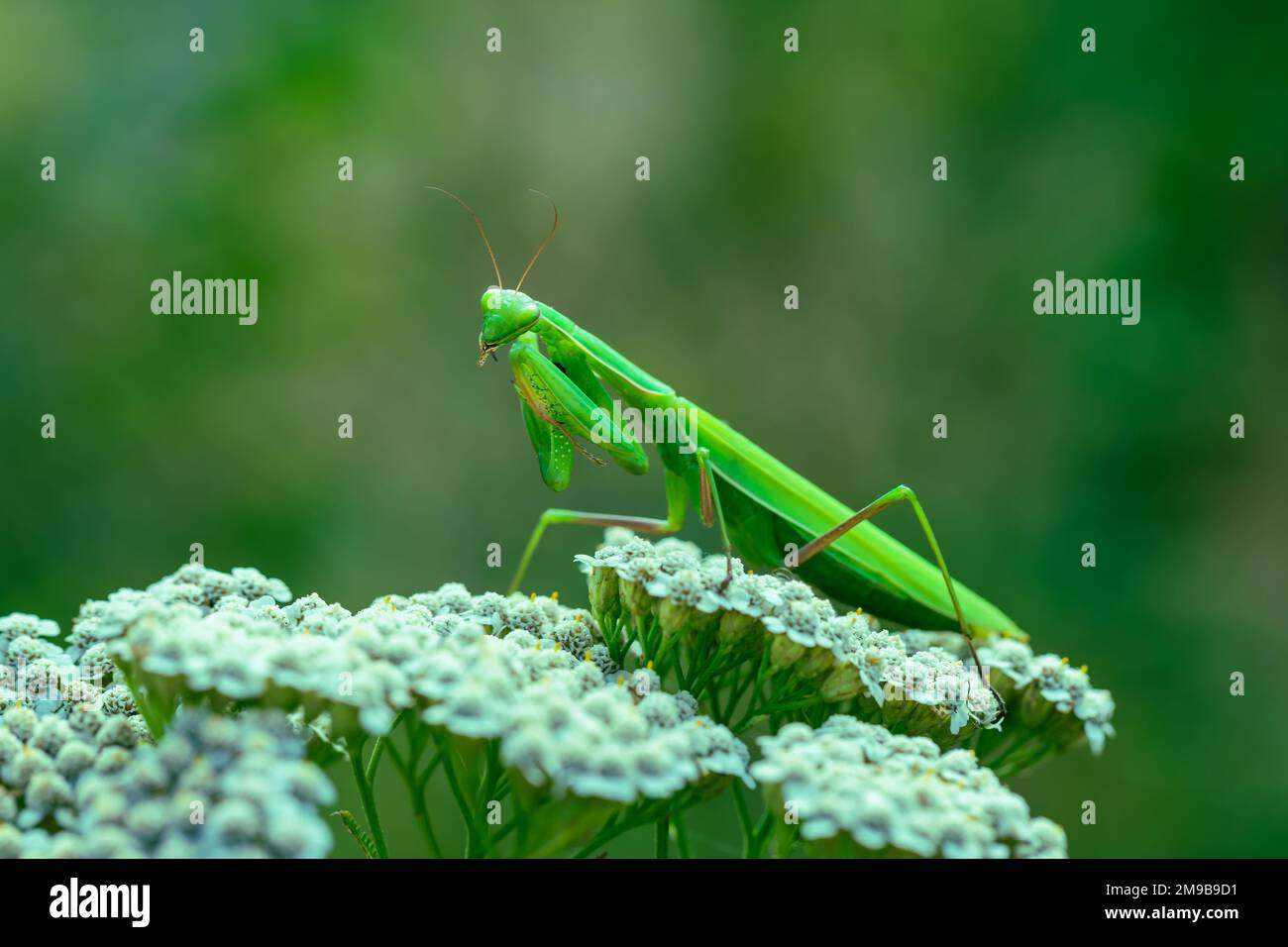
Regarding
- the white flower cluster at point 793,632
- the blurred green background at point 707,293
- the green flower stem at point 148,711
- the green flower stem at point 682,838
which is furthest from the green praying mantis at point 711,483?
the blurred green background at point 707,293

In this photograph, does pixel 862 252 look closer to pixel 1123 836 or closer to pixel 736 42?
pixel 736 42

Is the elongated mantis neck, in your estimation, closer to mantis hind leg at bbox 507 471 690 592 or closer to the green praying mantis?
the green praying mantis

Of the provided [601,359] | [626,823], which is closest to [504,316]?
[601,359]

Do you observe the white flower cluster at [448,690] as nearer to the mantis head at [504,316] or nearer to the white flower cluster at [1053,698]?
the white flower cluster at [1053,698]

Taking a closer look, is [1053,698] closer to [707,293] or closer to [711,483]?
[711,483]
